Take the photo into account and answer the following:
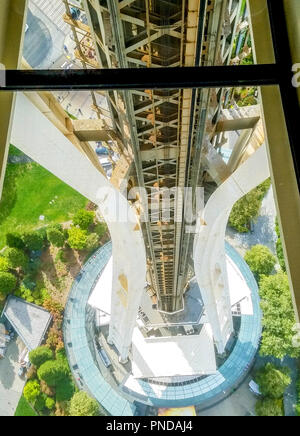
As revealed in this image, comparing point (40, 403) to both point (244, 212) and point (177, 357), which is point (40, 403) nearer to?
point (177, 357)

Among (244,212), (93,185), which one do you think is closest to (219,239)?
(93,185)

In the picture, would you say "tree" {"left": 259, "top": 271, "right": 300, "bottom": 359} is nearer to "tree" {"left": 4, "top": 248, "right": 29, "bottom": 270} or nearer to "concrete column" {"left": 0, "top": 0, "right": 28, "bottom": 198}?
"tree" {"left": 4, "top": 248, "right": 29, "bottom": 270}

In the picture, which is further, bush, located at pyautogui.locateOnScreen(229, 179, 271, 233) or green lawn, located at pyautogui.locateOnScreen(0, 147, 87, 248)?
bush, located at pyautogui.locateOnScreen(229, 179, 271, 233)

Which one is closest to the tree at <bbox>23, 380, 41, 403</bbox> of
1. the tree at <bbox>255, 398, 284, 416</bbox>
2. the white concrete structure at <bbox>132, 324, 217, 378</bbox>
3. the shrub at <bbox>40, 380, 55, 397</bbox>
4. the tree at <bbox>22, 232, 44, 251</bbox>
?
the shrub at <bbox>40, 380, 55, 397</bbox>

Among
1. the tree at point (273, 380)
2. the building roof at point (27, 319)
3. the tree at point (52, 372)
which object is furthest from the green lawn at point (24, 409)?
the tree at point (273, 380)

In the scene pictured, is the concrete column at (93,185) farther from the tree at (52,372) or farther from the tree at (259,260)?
the tree at (259,260)

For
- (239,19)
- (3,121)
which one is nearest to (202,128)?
(239,19)

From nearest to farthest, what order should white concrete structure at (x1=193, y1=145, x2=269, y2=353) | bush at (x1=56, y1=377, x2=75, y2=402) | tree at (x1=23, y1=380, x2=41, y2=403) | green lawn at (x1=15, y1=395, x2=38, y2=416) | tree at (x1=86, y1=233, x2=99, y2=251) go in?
1. white concrete structure at (x1=193, y1=145, x2=269, y2=353)
2. green lawn at (x1=15, y1=395, x2=38, y2=416)
3. tree at (x1=23, y1=380, x2=41, y2=403)
4. bush at (x1=56, y1=377, x2=75, y2=402)
5. tree at (x1=86, y1=233, x2=99, y2=251)
